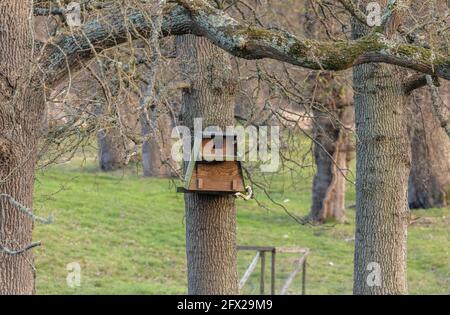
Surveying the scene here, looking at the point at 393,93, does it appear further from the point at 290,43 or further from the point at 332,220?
the point at 332,220

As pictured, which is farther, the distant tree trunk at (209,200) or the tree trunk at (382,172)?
the tree trunk at (382,172)

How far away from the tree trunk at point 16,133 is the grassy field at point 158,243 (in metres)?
7.48

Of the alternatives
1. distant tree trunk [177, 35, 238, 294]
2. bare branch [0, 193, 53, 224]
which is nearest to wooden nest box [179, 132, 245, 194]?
distant tree trunk [177, 35, 238, 294]

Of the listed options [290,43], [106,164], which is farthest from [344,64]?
[106,164]

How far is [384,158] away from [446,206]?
13.6 m

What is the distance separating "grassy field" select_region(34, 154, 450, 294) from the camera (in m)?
16.5

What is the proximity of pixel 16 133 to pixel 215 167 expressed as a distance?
7.15 ft

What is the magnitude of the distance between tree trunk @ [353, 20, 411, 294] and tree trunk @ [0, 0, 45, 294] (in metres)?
3.88

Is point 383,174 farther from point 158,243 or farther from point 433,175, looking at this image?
point 433,175

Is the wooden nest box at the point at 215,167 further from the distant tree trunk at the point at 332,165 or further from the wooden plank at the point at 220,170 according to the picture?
the distant tree trunk at the point at 332,165

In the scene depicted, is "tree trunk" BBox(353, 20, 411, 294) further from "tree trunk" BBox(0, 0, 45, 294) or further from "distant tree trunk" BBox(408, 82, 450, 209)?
"distant tree trunk" BBox(408, 82, 450, 209)

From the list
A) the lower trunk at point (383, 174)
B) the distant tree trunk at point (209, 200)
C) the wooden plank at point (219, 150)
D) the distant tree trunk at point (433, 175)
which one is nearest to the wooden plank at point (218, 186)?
the wooden plank at point (219, 150)

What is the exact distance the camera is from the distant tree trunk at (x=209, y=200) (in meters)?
8.92

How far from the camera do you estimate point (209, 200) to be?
29.5 ft
